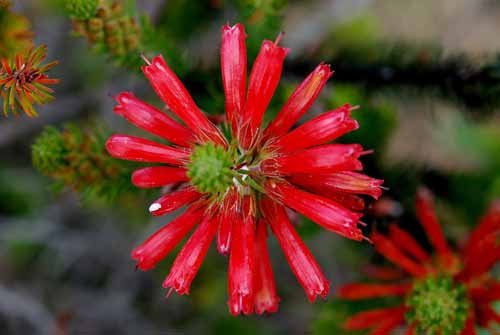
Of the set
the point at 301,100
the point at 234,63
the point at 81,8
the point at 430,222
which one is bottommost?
the point at 430,222

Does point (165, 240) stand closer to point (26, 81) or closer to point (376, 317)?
point (26, 81)

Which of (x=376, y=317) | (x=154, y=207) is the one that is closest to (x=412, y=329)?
(x=376, y=317)

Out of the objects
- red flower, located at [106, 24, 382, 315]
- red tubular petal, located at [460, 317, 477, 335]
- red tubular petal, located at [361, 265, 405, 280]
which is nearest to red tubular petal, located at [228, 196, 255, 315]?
red flower, located at [106, 24, 382, 315]

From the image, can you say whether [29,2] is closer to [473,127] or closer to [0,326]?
[0,326]

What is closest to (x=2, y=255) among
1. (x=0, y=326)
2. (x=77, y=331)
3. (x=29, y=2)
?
(x=0, y=326)

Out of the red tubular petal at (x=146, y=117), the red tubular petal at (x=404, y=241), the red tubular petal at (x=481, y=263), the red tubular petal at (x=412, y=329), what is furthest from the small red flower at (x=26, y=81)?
the red tubular petal at (x=481, y=263)
